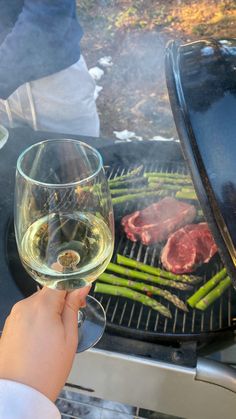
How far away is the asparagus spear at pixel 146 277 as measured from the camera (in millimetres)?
1787

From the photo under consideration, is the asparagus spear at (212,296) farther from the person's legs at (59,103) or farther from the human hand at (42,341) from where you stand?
the person's legs at (59,103)

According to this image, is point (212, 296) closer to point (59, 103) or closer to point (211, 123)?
point (211, 123)

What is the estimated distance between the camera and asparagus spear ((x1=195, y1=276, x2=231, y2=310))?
1.71 metres

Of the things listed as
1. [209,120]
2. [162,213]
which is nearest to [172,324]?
[162,213]

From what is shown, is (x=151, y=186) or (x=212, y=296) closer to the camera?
(x=212, y=296)

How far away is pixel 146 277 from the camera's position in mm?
1821

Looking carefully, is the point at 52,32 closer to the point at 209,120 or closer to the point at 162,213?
the point at 162,213

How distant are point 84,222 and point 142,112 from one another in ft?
13.4

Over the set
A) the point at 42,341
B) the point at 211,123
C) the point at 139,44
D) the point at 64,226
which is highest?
the point at 211,123

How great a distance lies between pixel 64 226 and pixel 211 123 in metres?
0.48

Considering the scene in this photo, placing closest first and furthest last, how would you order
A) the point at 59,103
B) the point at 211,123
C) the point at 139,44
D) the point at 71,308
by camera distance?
the point at 211,123 < the point at 71,308 < the point at 59,103 < the point at 139,44

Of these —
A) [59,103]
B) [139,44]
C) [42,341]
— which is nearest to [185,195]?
[42,341]

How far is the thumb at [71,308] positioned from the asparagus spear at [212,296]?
68 centimetres

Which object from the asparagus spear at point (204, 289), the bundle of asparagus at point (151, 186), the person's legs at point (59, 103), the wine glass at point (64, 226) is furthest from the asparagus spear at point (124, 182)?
the person's legs at point (59, 103)
